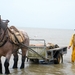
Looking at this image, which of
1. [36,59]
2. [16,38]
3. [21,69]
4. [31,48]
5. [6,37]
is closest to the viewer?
[6,37]

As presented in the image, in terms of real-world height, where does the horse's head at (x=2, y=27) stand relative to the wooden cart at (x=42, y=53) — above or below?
above

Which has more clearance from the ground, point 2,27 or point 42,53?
point 2,27

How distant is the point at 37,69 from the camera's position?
1112 centimetres

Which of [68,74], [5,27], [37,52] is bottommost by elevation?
[68,74]

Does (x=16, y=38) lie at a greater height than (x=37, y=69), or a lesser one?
greater

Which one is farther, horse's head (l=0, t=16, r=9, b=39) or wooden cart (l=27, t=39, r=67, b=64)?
wooden cart (l=27, t=39, r=67, b=64)

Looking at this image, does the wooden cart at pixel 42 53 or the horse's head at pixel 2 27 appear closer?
the horse's head at pixel 2 27

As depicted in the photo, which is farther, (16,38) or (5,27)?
(16,38)

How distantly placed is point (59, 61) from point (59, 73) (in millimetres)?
2768

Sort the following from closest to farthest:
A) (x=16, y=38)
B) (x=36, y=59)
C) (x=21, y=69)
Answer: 1. (x=16, y=38)
2. (x=21, y=69)
3. (x=36, y=59)

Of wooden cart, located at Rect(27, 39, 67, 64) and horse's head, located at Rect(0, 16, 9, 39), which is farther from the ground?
horse's head, located at Rect(0, 16, 9, 39)

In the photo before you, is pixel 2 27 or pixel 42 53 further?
pixel 42 53

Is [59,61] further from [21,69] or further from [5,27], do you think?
[5,27]

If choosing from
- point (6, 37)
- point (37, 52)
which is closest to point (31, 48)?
point (37, 52)
